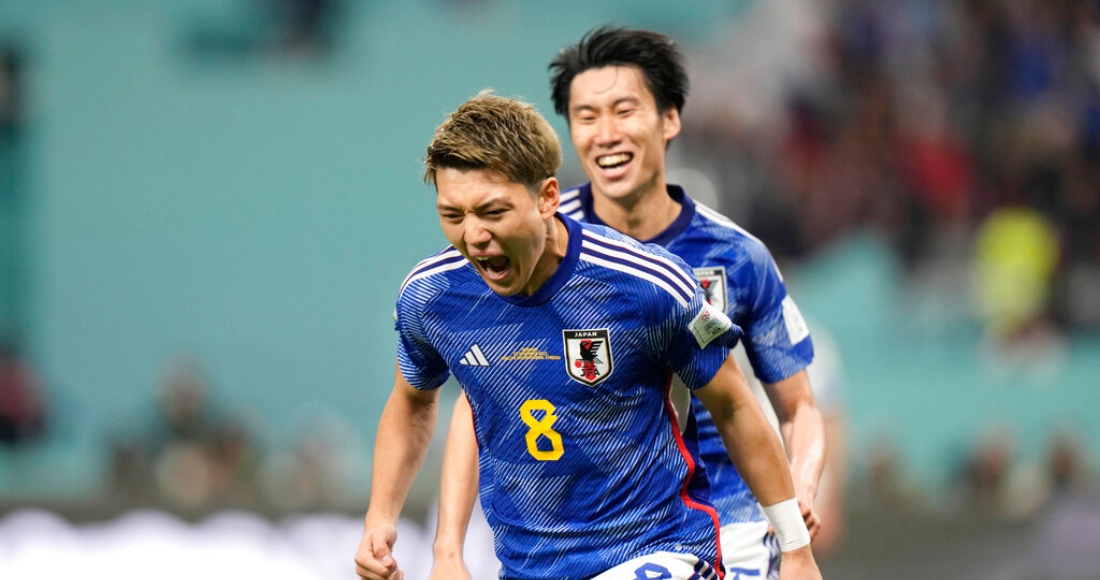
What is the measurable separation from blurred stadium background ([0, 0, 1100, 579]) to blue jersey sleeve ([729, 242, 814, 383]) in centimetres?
891

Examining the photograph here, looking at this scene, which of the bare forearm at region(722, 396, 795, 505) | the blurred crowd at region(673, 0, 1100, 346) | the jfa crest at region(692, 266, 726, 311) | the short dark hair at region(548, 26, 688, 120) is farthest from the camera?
the blurred crowd at region(673, 0, 1100, 346)

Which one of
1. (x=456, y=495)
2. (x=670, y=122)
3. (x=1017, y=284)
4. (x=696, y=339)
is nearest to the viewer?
(x=696, y=339)

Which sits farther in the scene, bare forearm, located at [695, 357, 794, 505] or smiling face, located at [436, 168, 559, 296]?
bare forearm, located at [695, 357, 794, 505]

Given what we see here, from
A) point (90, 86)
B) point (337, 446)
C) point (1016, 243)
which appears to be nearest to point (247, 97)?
point (90, 86)

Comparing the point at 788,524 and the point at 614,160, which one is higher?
the point at 614,160

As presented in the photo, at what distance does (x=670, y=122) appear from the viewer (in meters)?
4.60

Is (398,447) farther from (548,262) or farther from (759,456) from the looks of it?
(759,456)

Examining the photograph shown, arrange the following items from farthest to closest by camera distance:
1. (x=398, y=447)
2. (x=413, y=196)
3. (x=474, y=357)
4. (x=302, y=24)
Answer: (x=413, y=196) < (x=302, y=24) < (x=398, y=447) < (x=474, y=357)

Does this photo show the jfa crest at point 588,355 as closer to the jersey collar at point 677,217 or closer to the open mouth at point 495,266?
the open mouth at point 495,266

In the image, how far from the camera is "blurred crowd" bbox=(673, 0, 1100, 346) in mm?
13664

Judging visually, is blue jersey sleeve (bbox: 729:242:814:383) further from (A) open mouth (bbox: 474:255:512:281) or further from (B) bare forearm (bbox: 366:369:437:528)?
(A) open mouth (bbox: 474:255:512:281)

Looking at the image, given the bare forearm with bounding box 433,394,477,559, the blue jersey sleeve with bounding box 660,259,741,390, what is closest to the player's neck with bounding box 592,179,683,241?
the bare forearm with bounding box 433,394,477,559

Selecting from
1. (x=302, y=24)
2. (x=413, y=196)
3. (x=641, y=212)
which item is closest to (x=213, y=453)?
(x=413, y=196)

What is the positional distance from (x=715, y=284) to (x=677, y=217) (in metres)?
0.26
